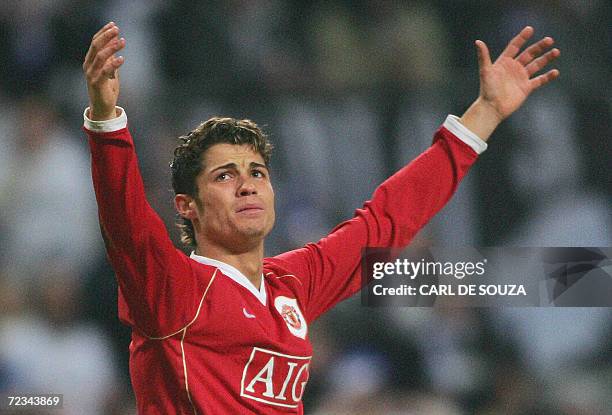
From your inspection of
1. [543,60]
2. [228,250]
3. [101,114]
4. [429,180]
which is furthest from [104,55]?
[543,60]

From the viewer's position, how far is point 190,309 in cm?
210

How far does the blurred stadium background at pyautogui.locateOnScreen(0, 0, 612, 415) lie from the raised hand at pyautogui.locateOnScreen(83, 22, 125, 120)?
8.18 feet

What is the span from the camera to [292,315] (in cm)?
243

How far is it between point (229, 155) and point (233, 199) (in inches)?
5.7

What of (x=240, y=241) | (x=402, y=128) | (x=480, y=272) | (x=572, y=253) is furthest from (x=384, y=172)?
(x=240, y=241)

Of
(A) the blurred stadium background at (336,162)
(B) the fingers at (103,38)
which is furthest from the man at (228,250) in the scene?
(A) the blurred stadium background at (336,162)

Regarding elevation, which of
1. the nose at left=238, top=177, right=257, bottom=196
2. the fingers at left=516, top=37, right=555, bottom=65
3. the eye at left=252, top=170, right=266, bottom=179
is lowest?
the nose at left=238, top=177, right=257, bottom=196

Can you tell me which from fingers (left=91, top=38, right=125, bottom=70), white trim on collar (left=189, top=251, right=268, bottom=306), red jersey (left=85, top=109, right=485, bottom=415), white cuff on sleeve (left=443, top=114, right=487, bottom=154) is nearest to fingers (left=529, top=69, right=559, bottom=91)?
white cuff on sleeve (left=443, top=114, right=487, bottom=154)

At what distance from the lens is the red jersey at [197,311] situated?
192 cm

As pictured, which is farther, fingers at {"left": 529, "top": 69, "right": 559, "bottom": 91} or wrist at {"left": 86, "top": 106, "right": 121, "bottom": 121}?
fingers at {"left": 529, "top": 69, "right": 559, "bottom": 91}

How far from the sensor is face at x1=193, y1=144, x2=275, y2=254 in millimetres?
2303

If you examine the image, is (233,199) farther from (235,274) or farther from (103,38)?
(103,38)

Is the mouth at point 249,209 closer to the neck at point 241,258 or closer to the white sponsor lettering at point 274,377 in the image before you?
the neck at point 241,258

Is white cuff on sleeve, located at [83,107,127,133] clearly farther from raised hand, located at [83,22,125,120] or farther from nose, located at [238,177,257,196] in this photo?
nose, located at [238,177,257,196]
